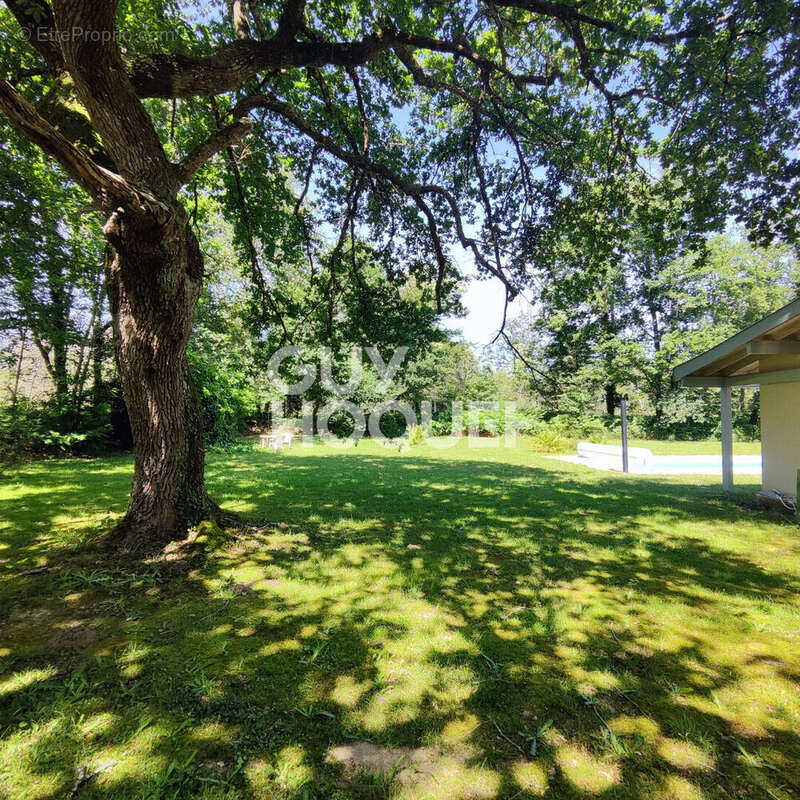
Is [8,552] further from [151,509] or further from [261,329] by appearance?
[261,329]

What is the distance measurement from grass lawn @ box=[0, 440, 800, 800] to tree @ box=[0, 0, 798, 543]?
3.90 feet

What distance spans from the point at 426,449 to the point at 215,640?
15.3 m

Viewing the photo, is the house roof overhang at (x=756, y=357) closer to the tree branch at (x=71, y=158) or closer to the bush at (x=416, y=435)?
the tree branch at (x=71, y=158)

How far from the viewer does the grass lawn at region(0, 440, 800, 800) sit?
153cm

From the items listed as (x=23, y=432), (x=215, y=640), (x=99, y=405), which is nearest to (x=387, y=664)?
(x=215, y=640)

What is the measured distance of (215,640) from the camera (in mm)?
2381

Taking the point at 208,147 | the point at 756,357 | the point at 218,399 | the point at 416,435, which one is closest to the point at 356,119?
the point at 208,147

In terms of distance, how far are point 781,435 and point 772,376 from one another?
109 centimetres

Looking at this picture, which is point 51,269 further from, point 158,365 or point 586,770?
point 586,770

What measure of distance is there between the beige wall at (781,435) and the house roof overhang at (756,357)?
12.9 inches

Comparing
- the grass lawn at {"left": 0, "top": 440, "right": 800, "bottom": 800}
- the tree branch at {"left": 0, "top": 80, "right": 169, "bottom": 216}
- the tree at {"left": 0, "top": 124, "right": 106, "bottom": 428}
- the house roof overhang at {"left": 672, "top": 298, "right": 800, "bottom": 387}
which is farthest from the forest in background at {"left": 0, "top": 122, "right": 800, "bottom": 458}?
the tree branch at {"left": 0, "top": 80, "right": 169, "bottom": 216}

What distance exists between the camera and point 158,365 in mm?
3479

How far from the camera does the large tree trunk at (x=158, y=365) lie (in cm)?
324

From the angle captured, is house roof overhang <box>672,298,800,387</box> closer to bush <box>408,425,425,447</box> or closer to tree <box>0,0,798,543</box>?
tree <box>0,0,798,543</box>
